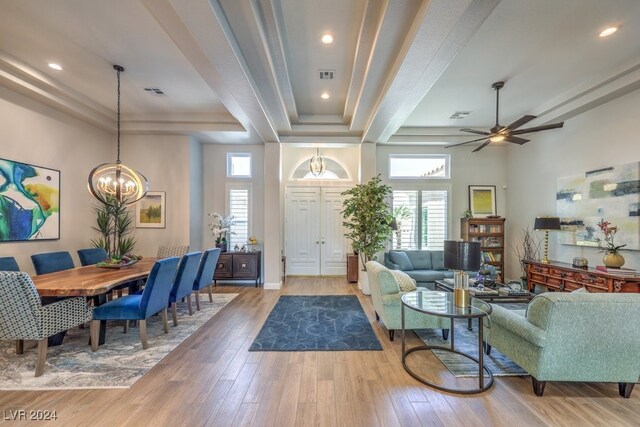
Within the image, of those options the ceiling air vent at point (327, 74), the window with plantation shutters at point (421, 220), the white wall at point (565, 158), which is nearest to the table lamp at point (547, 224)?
the white wall at point (565, 158)

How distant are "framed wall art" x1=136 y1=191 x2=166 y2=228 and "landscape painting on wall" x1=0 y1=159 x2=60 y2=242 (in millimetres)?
1385

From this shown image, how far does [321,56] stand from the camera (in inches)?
138

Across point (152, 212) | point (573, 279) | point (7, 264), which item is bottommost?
point (573, 279)

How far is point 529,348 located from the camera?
2.30m

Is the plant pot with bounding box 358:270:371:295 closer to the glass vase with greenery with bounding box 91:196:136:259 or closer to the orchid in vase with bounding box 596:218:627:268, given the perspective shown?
the orchid in vase with bounding box 596:218:627:268

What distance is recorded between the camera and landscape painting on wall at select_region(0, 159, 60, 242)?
12.8 feet

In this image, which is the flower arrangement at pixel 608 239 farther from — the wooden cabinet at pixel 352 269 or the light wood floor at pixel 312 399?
the wooden cabinet at pixel 352 269

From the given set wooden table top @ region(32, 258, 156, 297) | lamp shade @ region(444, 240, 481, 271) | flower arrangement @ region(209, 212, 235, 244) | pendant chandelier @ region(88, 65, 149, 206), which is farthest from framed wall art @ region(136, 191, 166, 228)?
lamp shade @ region(444, 240, 481, 271)

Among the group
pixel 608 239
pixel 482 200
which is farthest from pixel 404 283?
pixel 482 200

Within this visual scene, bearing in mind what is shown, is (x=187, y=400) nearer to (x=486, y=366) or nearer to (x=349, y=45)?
(x=486, y=366)

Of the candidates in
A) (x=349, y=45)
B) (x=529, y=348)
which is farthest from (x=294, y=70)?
(x=529, y=348)

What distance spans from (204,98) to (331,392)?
189 inches

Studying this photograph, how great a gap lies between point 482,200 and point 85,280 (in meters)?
7.40

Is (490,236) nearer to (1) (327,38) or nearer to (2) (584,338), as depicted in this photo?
(2) (584,338)
